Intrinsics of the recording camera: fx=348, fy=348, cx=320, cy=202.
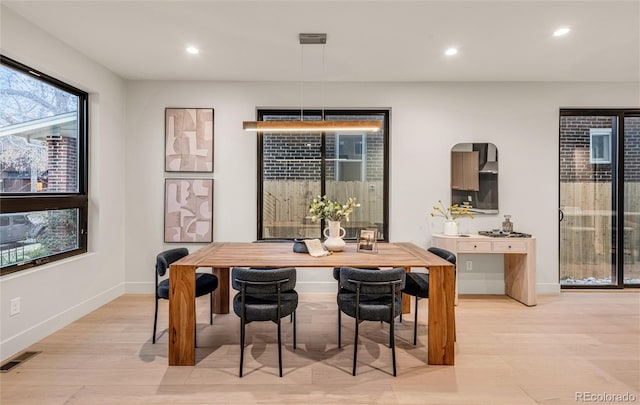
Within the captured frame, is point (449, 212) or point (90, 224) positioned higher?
point (449, 212)

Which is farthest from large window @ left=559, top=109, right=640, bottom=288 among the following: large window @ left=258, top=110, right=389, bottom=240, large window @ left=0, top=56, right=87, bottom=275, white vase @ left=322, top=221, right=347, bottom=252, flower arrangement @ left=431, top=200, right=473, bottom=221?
large window @ left=0, top=56, right=87, bottom=275

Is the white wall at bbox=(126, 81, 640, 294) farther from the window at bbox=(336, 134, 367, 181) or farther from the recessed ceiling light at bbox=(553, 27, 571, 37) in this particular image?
the recessed ceiling light at bbox=(553, 27, 571, 37)

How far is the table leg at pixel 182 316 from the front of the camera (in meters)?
2.57

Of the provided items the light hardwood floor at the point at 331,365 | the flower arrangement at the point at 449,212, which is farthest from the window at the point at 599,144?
the light hardwood floor at the point at 331,365

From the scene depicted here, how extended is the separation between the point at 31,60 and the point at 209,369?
2.94 meters

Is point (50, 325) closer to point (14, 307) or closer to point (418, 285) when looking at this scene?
point (14, 307)

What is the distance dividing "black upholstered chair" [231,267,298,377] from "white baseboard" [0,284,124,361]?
6.06 ft

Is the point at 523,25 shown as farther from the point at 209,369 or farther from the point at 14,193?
the point at 14,193

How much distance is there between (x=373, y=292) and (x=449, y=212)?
7.97ft

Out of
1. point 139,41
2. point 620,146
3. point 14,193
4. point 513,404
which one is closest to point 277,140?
point 139,41

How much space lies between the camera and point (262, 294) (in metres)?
2.50

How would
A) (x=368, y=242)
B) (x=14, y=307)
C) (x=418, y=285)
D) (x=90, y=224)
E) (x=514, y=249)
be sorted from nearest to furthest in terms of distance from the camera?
(x=14, y=307)
(x=418, y=285)
(x=368, y=242)
(x=90, y=224)
(x=514, y=249)

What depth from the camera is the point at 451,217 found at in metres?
4.48

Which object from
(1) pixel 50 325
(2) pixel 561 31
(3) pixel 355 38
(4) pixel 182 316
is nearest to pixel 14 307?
(1) pixel 50 325
